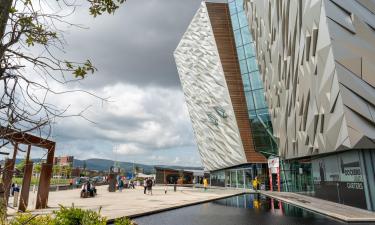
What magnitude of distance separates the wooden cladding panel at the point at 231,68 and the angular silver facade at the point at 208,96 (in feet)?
2.23

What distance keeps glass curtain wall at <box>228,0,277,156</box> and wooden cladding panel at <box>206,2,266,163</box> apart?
2.58 feet

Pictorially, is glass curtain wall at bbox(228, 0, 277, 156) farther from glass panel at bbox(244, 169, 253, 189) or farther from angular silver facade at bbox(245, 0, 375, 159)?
angular silver facade at bbox(245, 0, 375, 159)

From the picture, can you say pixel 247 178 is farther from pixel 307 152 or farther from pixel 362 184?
pixel 362 184

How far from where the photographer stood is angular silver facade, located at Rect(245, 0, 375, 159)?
16.9 metres

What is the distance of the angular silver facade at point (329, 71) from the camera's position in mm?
16922

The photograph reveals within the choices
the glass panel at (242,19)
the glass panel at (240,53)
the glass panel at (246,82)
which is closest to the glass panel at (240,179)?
the glass panel at (246,82)

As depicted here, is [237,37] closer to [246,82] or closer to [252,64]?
[252,64]

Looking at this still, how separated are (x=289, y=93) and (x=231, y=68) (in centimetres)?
2060

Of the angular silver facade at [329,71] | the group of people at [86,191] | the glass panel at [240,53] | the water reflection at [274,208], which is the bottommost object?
the water reflection at [274,208]

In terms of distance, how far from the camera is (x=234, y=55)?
157 ft

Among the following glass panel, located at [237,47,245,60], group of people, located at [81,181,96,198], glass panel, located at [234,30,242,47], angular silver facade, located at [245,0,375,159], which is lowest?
group of people, located at [81,181,96,198]

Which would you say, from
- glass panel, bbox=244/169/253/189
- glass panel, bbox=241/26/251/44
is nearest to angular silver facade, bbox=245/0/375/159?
glass panel, bbox=244/169/253/189

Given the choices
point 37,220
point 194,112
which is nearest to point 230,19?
point 194,112

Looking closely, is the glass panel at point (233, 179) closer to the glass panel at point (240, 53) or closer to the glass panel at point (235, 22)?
the glass panel at point (240, 53)
